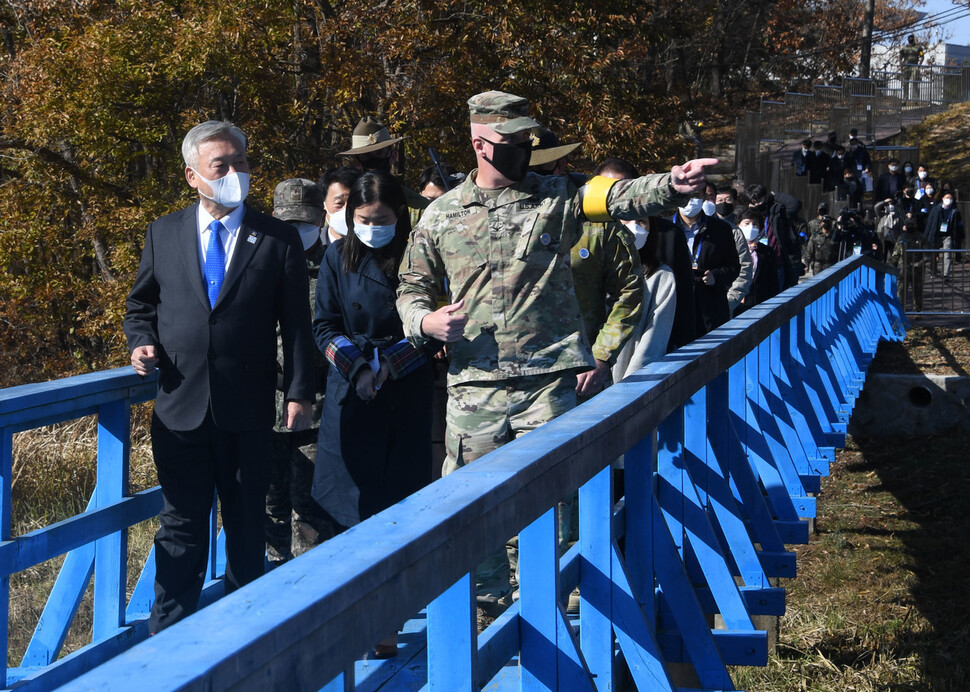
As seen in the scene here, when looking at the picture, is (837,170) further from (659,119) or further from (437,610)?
(437,610)

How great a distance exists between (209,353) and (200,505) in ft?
1.52

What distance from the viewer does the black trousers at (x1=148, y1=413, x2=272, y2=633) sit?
3896mm

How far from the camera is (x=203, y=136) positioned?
4.04 metres

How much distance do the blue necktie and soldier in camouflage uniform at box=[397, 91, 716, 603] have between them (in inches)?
23.2

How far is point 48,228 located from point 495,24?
5.67 metres

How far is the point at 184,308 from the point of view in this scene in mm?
3947

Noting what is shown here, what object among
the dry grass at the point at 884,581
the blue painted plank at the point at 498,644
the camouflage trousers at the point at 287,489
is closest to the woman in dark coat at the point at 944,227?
the dry grass at the point at 884,581

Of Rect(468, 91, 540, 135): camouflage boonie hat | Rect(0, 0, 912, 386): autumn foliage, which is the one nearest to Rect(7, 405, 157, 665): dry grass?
Rect(0, 0, 912, 386): autumn foliage

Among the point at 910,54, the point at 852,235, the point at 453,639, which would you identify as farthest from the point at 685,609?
the point at 910,54

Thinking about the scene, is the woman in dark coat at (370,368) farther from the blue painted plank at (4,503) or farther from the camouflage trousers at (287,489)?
the blue painted plank at (4,503)

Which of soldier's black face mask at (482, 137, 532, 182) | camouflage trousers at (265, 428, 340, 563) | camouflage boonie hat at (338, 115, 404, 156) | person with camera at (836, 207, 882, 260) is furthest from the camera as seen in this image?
person with camera at (836, 207, 882, 260)

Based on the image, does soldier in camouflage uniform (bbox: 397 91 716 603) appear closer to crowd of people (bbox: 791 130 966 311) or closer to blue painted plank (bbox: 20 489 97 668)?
blue painted plank (bbox: 20 489 97 668)

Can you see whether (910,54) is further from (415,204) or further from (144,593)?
(144,593)

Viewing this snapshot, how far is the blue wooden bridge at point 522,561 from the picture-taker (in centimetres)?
137
